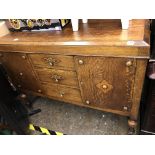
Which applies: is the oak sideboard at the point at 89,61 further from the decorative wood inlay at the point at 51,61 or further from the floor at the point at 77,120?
the floor at the point at 77,120

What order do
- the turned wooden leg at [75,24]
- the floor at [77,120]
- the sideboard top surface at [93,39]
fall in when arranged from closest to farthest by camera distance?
the sideboard top surface at [93,39] < the turned wooden leg at [75,24] < the floor at [77,120]

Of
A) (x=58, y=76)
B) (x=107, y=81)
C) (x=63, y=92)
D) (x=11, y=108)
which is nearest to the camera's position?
(x=107, y=81)

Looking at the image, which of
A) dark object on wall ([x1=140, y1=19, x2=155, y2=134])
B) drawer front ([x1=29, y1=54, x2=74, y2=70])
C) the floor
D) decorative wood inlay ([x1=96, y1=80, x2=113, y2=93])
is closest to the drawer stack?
drawer front ([x1=29, y1=54, x2=74, y2=70])

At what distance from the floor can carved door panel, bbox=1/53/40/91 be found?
31 cm

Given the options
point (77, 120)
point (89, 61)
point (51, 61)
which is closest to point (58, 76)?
point (51, 61)

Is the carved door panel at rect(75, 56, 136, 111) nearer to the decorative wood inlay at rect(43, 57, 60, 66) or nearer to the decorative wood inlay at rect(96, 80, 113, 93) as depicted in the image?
the decorative wood inlay at rect(96, 80, 113, 93)

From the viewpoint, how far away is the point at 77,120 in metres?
1.39

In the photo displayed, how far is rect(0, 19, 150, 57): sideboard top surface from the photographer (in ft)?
2.50

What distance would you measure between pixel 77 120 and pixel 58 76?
498 millimetres

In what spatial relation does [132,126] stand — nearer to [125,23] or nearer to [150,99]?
[150,99]

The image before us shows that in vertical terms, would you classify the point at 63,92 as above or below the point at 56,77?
below

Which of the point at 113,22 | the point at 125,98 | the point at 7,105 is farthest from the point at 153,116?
the point at 7,105

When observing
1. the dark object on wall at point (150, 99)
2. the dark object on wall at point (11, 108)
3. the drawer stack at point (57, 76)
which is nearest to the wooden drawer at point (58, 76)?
the drawer stack at point (57, 76)

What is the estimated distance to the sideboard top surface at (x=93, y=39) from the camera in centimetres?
76
